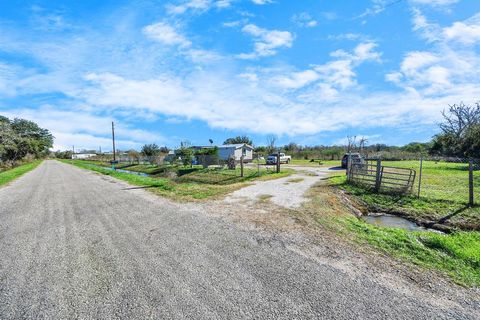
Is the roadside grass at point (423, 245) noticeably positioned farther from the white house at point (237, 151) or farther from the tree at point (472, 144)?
the white house at point (237, 151)

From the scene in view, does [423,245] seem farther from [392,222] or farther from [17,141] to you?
[17,141]

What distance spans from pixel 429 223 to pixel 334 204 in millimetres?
2867

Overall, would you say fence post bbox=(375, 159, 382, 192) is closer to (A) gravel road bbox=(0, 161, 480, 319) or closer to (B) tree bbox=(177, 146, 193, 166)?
(A) gravel road bbox=(0, 161, 480, 319)

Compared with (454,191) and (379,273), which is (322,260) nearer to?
(379,273)

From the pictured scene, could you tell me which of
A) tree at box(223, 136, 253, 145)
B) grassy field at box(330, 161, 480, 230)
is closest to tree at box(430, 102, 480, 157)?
grassy field at box(330, 161, 480, 230)

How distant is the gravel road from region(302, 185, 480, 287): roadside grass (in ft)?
3.69

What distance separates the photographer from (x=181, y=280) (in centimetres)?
360

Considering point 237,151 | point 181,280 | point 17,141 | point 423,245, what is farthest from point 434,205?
point 17,141

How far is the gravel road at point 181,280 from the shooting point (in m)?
2.92

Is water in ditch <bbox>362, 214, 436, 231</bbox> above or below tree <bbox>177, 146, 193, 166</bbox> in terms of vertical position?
below

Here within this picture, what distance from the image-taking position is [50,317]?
283 centimetres

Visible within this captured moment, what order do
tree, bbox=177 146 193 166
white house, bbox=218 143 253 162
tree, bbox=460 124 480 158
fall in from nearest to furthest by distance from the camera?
tree, bbox=460 124 480 158 < tree, bbox=177 146 193 166 < white house, bbox=218 143 253 162

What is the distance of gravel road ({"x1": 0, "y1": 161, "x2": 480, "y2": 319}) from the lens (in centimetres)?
292

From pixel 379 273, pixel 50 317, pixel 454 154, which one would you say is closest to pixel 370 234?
pixel 379 273
